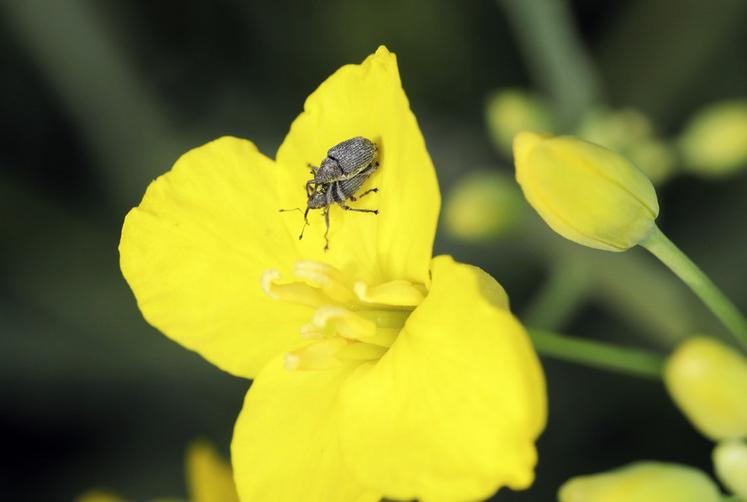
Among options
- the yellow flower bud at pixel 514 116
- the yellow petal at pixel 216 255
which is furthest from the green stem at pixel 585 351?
the yellow flower bud at pixel 514 116

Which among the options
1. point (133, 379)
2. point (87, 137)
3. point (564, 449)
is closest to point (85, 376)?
point (133, 379)

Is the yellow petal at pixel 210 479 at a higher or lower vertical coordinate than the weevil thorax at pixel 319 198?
lower

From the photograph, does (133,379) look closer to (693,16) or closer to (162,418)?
(162,418)

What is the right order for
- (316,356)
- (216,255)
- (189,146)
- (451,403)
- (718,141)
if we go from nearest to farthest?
(451,403), (316,356), (216,255), (718,141), (189,146)

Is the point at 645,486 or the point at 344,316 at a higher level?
the point at 344,316

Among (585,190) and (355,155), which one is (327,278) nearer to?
(355,155)

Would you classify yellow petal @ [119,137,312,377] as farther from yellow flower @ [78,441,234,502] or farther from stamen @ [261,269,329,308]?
yellow flower @ [78,441,234,502]

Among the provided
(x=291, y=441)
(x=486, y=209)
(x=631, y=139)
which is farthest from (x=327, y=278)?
(x=631, y=139)

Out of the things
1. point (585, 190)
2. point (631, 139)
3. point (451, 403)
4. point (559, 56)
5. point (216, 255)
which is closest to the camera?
point (451, 403)

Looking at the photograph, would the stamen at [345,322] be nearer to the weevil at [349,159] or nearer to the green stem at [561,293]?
the weevil at [349,159]
